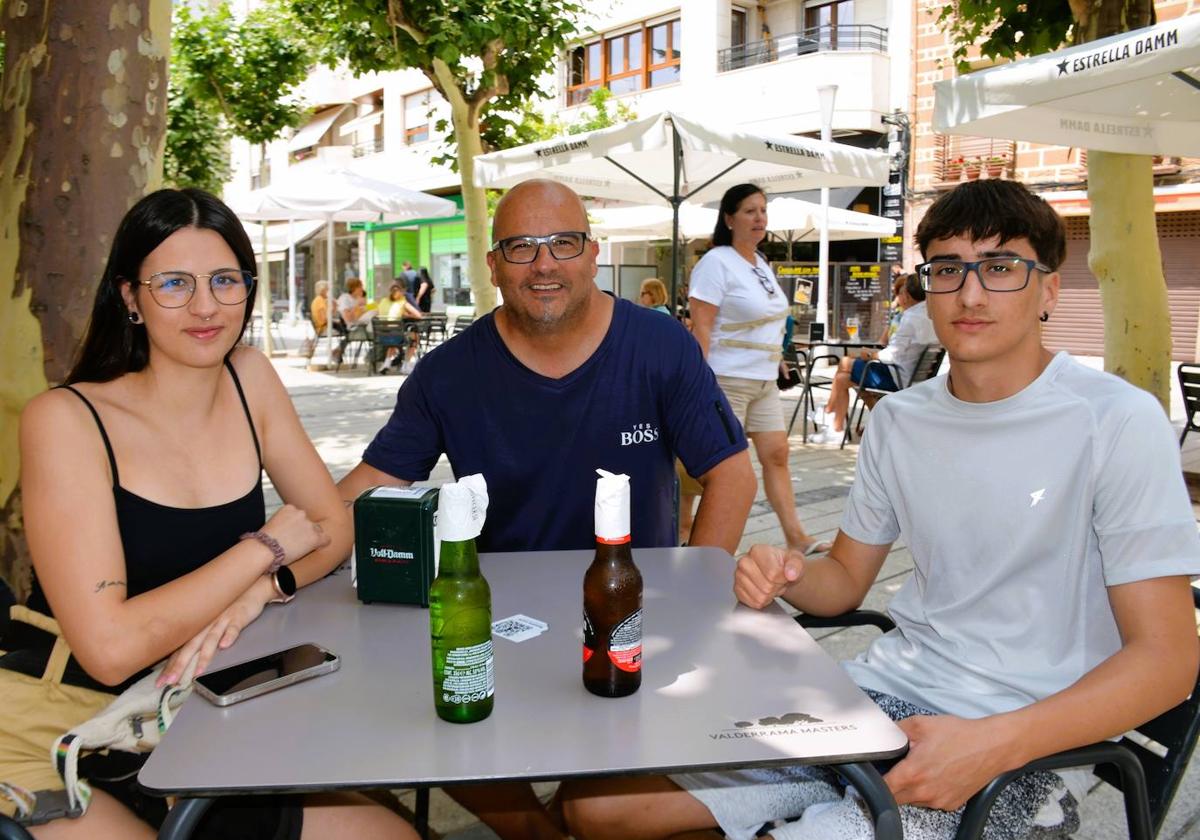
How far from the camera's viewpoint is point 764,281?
542 centimetres

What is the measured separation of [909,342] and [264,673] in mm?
6982

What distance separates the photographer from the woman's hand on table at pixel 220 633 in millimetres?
1572

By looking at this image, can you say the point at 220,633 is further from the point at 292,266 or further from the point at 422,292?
the point at 292,266

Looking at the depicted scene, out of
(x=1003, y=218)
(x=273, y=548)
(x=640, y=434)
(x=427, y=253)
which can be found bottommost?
(x=273, y=548)

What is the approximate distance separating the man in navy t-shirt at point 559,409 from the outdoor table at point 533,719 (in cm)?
81

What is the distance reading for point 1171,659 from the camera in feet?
Result: 4.90

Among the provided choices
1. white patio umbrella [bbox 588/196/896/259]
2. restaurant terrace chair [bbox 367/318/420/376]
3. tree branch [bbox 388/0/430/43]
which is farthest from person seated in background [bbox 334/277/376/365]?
tree branch [bbox 388/0/430/43]

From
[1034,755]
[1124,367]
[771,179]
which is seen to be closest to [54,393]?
[1034,755]

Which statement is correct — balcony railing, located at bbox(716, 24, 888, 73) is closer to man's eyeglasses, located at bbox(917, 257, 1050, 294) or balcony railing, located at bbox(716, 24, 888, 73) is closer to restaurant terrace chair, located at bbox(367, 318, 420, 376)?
restaurant terrace chair, located at bbox(367, 318, 420, 376)

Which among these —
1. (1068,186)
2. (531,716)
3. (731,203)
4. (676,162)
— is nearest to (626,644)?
(531,716)

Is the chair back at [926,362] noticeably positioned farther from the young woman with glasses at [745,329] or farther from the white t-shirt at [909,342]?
the young woman with glasses at [745,329]

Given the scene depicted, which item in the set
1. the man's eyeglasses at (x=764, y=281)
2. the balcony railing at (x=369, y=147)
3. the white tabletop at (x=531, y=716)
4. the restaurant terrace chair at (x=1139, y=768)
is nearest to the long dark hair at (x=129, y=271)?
the white tabletop at (x=531, y=716)

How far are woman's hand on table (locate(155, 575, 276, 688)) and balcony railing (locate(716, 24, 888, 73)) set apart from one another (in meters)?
20.9

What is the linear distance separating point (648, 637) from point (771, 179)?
25.4 feet
